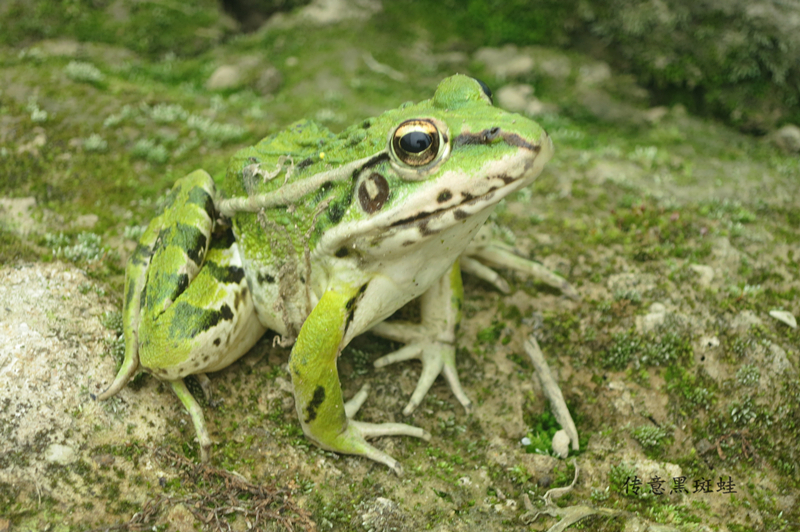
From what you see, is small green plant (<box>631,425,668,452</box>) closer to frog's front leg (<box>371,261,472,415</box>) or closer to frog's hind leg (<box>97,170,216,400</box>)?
frog's front leg (<box>371,261,472,415</box>)

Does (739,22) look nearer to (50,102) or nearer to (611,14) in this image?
(611,14)

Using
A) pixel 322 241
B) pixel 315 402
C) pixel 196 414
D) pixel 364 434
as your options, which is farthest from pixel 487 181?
pixel 196 414

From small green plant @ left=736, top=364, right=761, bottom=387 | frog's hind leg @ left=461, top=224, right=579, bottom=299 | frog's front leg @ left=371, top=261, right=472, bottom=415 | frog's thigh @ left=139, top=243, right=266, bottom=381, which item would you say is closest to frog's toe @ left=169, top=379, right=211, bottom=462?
frog's thigh @ left=139, top=243, right=266, bottom=381

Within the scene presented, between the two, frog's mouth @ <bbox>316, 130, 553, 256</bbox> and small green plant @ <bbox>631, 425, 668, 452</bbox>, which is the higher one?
frog's mouth @ <bbox>316, 130, 553, 256</bbox>

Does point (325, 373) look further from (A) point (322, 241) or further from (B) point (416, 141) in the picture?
(B) point (416, 141)

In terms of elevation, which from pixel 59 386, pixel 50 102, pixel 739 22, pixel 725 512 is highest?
pixel 739 22

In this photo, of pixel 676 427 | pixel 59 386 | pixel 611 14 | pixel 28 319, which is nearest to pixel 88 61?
pixel 28 319
